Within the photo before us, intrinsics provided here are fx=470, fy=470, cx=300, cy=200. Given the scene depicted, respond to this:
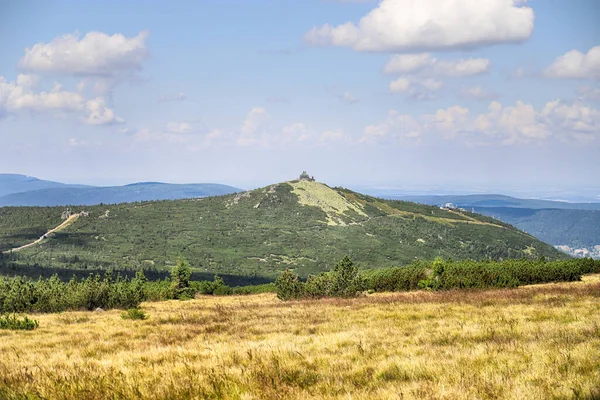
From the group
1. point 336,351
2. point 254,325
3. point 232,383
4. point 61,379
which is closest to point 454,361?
point 336,351

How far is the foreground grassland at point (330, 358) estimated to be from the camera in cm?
732

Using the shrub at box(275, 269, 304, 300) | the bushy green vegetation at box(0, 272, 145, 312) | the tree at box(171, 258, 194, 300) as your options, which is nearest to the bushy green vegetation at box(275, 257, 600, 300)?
the shrub at box(275, 269, 304, 300)

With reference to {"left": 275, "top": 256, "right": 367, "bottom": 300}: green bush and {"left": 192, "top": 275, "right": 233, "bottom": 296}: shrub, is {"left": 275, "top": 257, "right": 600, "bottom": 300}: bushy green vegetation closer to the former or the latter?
{"left": 275, "top": 256, "right": 367, "bottom": 300}: green bush

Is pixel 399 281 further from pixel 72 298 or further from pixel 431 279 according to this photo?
pixel 72 298

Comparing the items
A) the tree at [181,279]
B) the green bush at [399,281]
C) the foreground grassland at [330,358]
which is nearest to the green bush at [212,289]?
the tree at [181,279]

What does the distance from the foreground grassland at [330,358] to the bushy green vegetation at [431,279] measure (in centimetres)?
1646

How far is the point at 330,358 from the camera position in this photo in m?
10.1

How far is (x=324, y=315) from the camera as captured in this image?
2027 cm

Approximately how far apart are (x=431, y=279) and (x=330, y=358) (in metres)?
30.3

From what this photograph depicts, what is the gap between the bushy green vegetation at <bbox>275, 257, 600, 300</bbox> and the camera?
114 ft

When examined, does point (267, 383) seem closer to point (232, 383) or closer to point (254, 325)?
point (232, 383)

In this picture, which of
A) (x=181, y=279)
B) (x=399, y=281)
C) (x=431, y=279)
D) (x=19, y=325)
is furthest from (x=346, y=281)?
(x=181, y=279)

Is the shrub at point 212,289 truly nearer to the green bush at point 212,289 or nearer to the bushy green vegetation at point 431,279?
the green bush at point 212,289

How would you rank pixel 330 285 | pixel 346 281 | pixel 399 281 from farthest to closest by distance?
pixel 399 281
pixel 330 285
pixel 346 281
